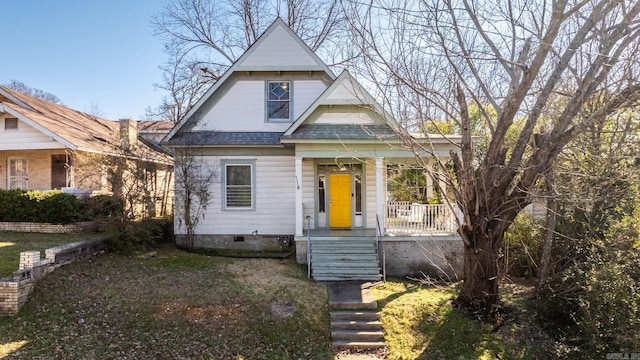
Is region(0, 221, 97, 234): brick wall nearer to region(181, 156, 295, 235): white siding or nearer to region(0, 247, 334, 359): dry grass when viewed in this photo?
region(181, 156, 295, 235): white siding

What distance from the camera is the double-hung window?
12234 millimetres

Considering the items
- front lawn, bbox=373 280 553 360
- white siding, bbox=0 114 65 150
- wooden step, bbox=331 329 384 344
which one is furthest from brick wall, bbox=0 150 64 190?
front lawn, bbox=373 280 553 360

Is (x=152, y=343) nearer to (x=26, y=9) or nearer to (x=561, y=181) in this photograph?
(x=561, y=181)

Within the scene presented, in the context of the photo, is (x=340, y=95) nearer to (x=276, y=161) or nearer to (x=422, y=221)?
(x=276, y=161)

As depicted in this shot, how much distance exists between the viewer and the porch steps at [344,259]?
9430 mm

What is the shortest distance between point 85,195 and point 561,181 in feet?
49.9

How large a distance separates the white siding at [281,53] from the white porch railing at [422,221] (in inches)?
240

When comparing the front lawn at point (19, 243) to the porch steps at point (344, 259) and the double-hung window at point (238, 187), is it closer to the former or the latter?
the double-hung window at point (238, 187)

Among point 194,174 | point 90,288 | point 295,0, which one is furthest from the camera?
point 295,0

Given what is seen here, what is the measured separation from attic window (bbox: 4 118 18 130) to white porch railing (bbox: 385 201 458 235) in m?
15.6

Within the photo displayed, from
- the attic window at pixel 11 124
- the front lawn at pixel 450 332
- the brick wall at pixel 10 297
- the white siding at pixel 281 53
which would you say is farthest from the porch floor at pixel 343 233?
the attic window at pixel 11 124

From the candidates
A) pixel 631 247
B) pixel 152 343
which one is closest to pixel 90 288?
pixel 152 343

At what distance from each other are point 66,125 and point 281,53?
419 inches

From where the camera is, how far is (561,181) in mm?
8062
